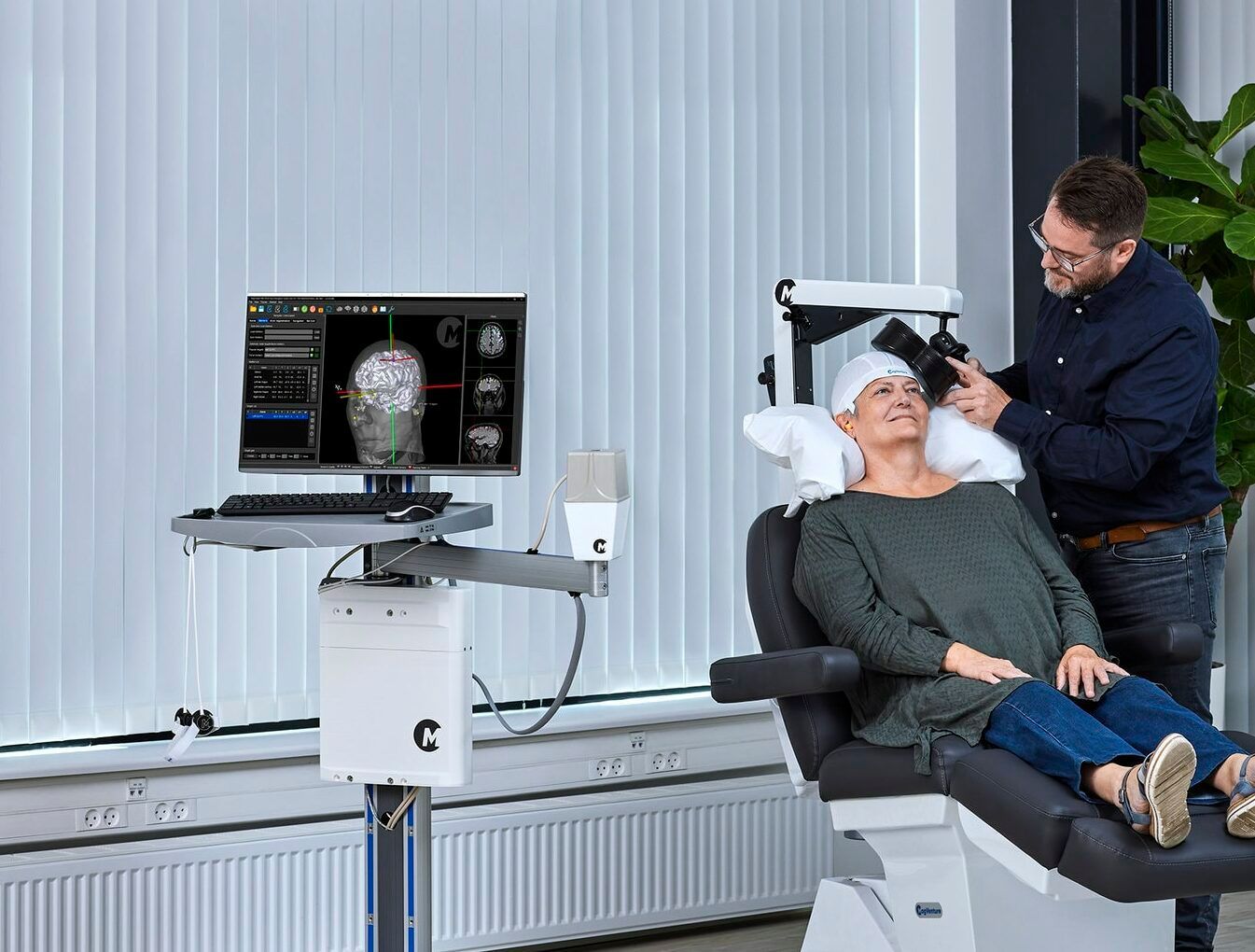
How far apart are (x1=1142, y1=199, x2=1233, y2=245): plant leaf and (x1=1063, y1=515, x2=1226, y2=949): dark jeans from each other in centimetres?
76

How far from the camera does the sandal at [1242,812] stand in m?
1.49

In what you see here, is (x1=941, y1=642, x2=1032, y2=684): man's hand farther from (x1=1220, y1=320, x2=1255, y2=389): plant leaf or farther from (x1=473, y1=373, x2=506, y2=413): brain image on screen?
(x1=1220, y1=320, x2=1255, y2=389): plant leaf

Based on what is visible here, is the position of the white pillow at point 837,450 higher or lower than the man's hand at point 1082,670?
higher

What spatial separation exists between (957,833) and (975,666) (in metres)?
0.26

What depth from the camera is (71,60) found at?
2.34 m

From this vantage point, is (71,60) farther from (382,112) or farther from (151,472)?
(151,472)

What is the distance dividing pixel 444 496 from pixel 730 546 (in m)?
1.21

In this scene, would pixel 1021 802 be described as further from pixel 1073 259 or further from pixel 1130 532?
pixel 1073 259

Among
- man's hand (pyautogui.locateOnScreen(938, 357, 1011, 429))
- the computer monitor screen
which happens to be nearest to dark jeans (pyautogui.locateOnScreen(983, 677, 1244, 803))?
man's hand (pyautogui.locateOnScreen(938, 357, 1011, 429))

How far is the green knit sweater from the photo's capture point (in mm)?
1883

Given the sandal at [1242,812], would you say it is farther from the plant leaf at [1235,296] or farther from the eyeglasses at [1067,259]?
the plant leaf at [1235,296]

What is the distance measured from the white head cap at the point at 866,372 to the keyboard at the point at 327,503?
0.80 meters

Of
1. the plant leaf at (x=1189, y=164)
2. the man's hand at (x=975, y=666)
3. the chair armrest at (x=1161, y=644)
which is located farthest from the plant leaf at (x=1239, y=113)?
the man's hand at (x=975, y=666)

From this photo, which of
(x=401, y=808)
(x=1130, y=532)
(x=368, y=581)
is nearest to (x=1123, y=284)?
(x=1130, y=532)
